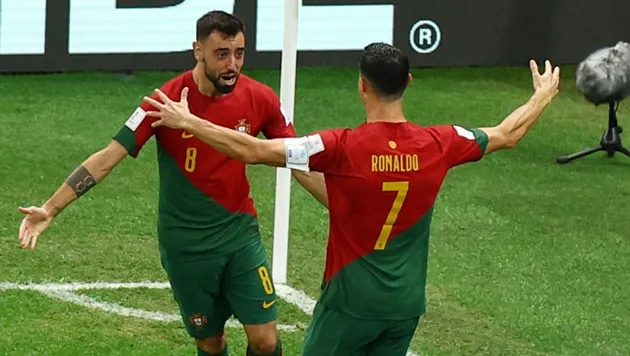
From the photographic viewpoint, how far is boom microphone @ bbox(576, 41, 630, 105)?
44.4 ft

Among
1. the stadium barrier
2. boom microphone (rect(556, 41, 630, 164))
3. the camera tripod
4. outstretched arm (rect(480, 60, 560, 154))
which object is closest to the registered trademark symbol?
the stadium barrier

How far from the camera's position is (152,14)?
15211 millimetres

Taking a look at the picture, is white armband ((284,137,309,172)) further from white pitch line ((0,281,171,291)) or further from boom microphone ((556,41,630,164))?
boom microphone ((556,41,630,164))

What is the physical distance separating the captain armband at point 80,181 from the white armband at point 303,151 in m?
1.45

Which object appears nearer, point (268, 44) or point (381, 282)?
point (381, 282)

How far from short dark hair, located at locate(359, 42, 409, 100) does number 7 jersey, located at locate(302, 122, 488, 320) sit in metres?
0.16

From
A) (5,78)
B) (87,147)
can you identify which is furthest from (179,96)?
(5,78)

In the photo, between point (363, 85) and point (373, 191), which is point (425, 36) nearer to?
point (363, 85)

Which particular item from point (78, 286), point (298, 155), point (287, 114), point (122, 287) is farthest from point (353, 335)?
point (78, 286)

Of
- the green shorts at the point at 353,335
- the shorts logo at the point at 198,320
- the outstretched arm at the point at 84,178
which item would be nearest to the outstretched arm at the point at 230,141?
the green shorts at the point at 353,335

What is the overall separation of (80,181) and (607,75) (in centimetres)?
842

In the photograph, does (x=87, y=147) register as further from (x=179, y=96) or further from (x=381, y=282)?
(x=381, y=282)

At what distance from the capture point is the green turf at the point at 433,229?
855 cm

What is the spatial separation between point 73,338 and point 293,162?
11.0 feet
